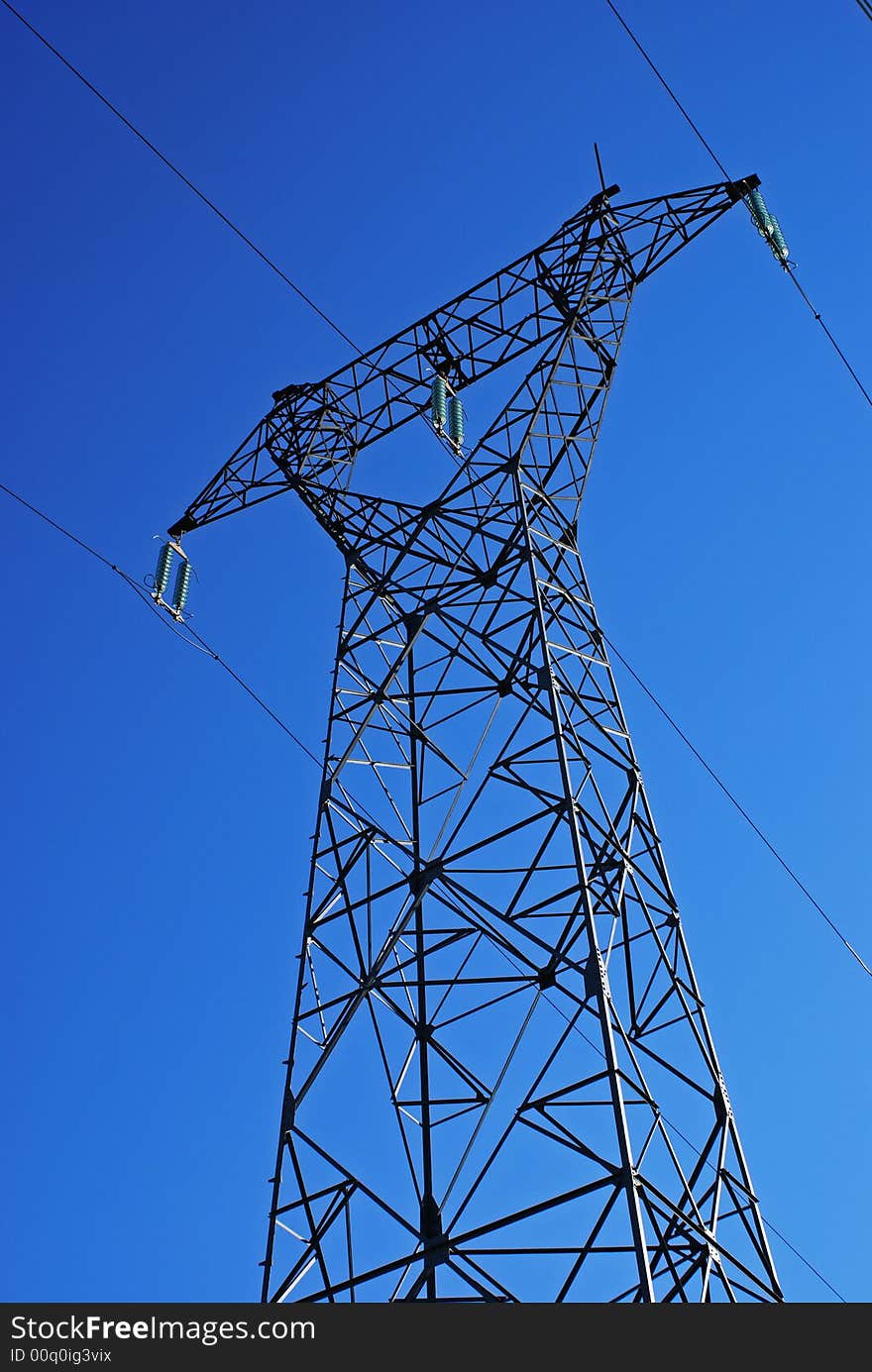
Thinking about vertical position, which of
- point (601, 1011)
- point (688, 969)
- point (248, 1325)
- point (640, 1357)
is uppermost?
point (688, 969)

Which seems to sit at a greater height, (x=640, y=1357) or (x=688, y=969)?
(x=688, y=969)

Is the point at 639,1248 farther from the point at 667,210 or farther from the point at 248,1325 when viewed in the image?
the point at 667,210

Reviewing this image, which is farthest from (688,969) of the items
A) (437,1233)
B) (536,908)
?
(437,1233)

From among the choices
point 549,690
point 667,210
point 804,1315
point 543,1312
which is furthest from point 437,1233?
point 667,210

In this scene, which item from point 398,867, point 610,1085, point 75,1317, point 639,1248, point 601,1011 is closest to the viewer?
point 75,1317

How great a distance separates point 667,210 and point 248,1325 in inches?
617

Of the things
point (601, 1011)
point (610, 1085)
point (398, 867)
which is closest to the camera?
point (610, 1085)

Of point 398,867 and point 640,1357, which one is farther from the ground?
point 398,867

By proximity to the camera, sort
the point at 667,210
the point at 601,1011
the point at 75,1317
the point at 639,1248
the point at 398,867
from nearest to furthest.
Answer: the point at 75,1317 → the point at 639,1248 → the point at 601,1011 → the point at 398,867 → the point at 667,210

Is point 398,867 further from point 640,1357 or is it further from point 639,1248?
point 640,1357

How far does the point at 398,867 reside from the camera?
45.2 feet

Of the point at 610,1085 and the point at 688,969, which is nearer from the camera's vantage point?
the point at 610,1085

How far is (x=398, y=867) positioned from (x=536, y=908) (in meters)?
2.59

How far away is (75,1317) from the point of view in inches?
299
